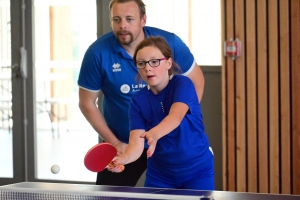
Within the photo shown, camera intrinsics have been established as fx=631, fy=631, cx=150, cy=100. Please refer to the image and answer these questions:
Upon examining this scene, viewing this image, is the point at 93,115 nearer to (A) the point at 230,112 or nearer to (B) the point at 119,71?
(B) the point at 119,71

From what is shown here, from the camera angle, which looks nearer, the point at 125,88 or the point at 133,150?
the point at 133,150

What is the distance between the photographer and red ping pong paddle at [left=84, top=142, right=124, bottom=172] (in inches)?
108

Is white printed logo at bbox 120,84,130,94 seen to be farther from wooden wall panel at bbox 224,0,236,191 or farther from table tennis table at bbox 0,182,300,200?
wooden wall panel at bbox 224,0,236,191

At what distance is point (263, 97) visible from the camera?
559 centimetres

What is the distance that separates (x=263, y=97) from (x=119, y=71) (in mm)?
2212

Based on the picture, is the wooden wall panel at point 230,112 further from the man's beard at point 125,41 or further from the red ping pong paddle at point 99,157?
the red ping pong paddle at point 99,157

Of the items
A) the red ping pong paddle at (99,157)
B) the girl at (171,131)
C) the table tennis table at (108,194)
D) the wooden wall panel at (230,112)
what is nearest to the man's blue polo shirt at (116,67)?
the girl at (171,131)

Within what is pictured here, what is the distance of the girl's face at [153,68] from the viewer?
119 inches

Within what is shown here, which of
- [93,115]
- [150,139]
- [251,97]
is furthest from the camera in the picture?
[251,97]

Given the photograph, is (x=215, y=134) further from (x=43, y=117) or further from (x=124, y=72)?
(x=124, y=72)

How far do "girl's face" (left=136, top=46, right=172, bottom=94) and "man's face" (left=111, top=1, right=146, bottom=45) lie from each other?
535 millimetres

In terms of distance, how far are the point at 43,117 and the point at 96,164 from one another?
4.01m

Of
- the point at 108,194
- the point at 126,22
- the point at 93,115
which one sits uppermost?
the point at 126,22

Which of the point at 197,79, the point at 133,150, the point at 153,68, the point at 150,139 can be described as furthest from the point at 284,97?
the point at 150,139
